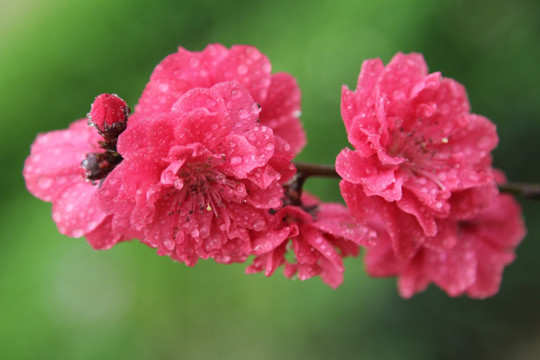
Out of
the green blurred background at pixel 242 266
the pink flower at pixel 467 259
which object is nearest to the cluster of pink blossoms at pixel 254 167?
A: the pink flower at pixel 467 259

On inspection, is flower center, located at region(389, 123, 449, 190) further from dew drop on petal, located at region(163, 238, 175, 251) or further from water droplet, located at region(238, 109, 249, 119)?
dew drop on petal, located at region(163, 238, 175, 251)

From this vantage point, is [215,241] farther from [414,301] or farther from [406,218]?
[414,301]

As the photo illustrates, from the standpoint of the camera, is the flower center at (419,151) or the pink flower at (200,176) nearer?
the pink flower at (200,176)

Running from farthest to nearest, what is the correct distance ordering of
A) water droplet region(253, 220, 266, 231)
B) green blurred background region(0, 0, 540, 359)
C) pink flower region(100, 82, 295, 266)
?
green blurred background region(0, 0, 540, 359) < water droplet region(253, 220, 266, 231) < pink flower region(100, 82, 295, 266)

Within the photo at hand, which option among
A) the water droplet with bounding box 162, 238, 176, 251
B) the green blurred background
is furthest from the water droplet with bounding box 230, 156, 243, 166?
the green blurred background

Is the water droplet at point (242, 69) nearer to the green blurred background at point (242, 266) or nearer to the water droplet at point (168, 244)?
the water droplet at point (168, 244)

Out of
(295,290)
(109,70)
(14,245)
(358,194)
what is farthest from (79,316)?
(358,194)
